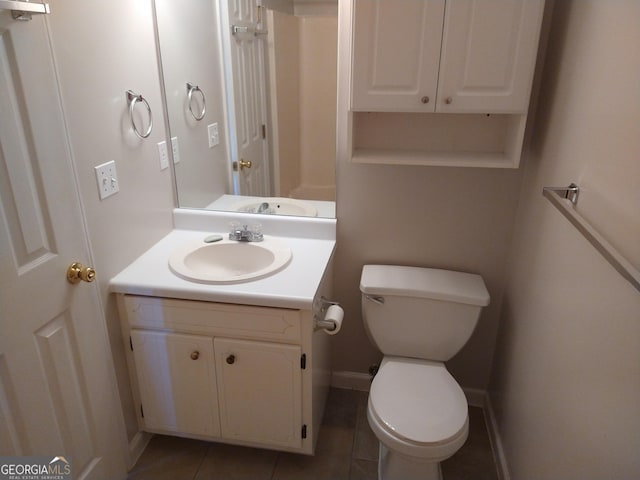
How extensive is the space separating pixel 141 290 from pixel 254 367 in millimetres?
477

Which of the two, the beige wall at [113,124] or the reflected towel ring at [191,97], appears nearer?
the beige wall at [113,124]

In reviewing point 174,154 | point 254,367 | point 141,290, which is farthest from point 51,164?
point 254,367

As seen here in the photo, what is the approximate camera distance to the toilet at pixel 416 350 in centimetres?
150

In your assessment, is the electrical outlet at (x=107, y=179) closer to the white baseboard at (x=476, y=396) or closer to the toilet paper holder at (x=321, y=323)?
the toilet paper holder at (x=321, y=323)

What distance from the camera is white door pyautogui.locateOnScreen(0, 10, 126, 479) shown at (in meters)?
1.10

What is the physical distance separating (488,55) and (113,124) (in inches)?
48.8

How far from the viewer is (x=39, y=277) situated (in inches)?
47.9

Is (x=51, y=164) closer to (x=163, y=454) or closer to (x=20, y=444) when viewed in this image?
(x=20, y=444)

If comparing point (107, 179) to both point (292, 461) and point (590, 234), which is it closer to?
point (292, 461)

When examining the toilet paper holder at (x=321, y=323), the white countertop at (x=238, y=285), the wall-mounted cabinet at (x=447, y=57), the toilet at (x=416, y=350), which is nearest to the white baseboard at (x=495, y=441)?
the toilet at (x=416, y=350)

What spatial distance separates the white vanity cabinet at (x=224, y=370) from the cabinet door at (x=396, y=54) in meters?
0.76

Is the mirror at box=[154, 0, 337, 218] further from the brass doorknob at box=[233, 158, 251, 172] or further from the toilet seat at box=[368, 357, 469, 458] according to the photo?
the toilet seat at box=[368, 357, 469, 458]

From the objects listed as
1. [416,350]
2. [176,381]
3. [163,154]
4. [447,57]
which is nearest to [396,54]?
[447,57]

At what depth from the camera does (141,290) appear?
155 centimetres
